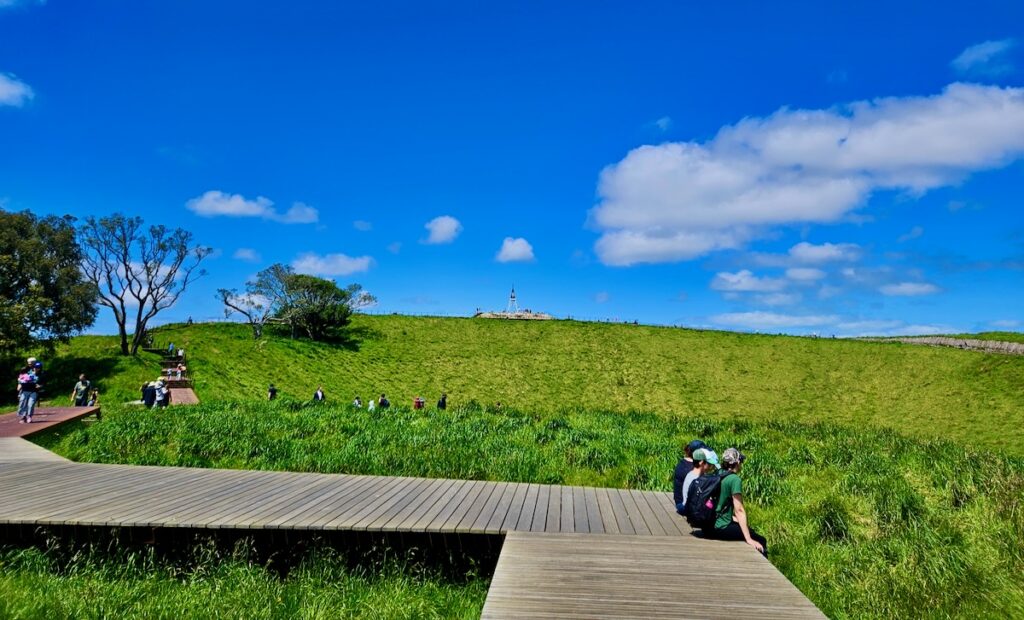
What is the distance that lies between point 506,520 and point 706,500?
8.53 feet

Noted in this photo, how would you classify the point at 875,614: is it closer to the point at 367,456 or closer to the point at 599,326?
the point at 367,456

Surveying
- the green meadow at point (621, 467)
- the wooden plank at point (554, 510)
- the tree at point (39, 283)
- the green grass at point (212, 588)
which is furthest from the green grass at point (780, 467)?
the tree at point (39, 283)

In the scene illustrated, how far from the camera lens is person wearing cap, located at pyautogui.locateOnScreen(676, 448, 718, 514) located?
7738 millimetres

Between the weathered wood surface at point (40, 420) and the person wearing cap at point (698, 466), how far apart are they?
57.2 feet

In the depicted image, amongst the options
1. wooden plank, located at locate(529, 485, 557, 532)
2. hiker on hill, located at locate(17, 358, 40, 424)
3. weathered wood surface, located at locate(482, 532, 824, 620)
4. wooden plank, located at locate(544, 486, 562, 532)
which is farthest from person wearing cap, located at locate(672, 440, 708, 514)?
hiker on hill, located at locate(17, 358, 40, 424)

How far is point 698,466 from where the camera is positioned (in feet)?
26.6

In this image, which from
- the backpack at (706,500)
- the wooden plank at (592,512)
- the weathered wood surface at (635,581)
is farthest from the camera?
the wooden plank at (592,512)

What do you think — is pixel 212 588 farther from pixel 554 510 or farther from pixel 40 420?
pixel 40 420

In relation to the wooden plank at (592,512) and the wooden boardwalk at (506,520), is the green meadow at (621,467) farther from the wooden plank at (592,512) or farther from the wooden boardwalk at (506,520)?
the wooden plank at (592,512)

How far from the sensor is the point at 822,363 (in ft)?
181

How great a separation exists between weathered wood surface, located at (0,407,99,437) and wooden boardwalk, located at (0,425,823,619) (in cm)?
517

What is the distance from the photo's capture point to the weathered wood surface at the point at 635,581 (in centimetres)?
500

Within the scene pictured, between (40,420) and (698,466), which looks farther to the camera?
(40,420)

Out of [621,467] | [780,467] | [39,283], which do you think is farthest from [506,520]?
[39,283]
